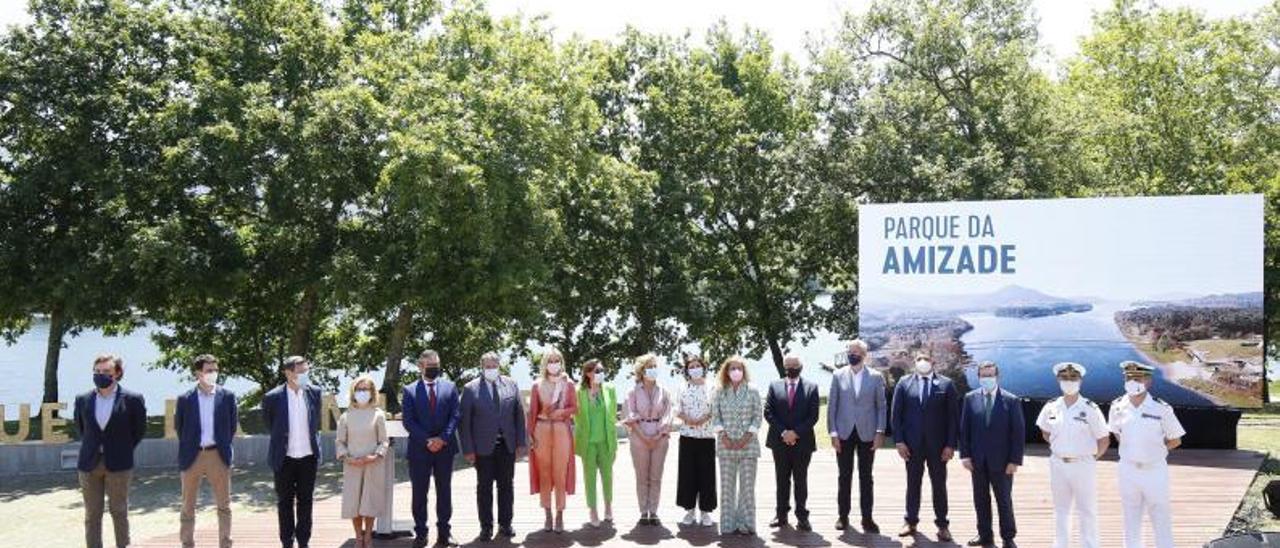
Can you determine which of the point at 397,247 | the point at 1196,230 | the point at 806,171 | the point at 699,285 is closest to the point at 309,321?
the point at 397,247

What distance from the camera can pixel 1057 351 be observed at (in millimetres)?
16828

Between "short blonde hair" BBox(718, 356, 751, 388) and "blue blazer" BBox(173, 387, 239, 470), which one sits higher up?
"short blonde hair" BBox(718, 356, 751, 388)

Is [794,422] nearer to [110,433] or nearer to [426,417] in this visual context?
[426,417]

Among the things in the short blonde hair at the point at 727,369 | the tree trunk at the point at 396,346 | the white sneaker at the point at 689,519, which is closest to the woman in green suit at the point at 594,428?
the white sneaker at the point at 689,519

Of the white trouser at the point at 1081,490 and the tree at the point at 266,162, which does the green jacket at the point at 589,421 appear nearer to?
the white trouser at the point at 1081,490

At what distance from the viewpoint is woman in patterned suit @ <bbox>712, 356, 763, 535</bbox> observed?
10.4 meters

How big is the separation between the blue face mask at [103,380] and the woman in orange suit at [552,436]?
352 centimetres

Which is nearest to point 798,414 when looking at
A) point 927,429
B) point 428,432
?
point 927,429

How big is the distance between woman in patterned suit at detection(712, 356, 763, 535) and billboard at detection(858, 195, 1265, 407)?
7.27 m

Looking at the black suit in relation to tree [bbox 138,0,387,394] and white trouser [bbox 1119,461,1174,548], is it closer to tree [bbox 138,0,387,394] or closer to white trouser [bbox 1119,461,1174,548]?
white trouser [bbox 1119,461,1174,548]

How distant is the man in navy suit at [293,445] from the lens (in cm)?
962

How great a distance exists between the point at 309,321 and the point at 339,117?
5071mm

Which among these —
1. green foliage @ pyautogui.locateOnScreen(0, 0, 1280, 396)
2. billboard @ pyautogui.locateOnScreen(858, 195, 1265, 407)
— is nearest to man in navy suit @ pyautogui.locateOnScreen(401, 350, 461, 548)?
billboard @ pyautogui.locateOnScreen(858, 195, 1265, 407)

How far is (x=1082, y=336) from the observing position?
16.7 meters
